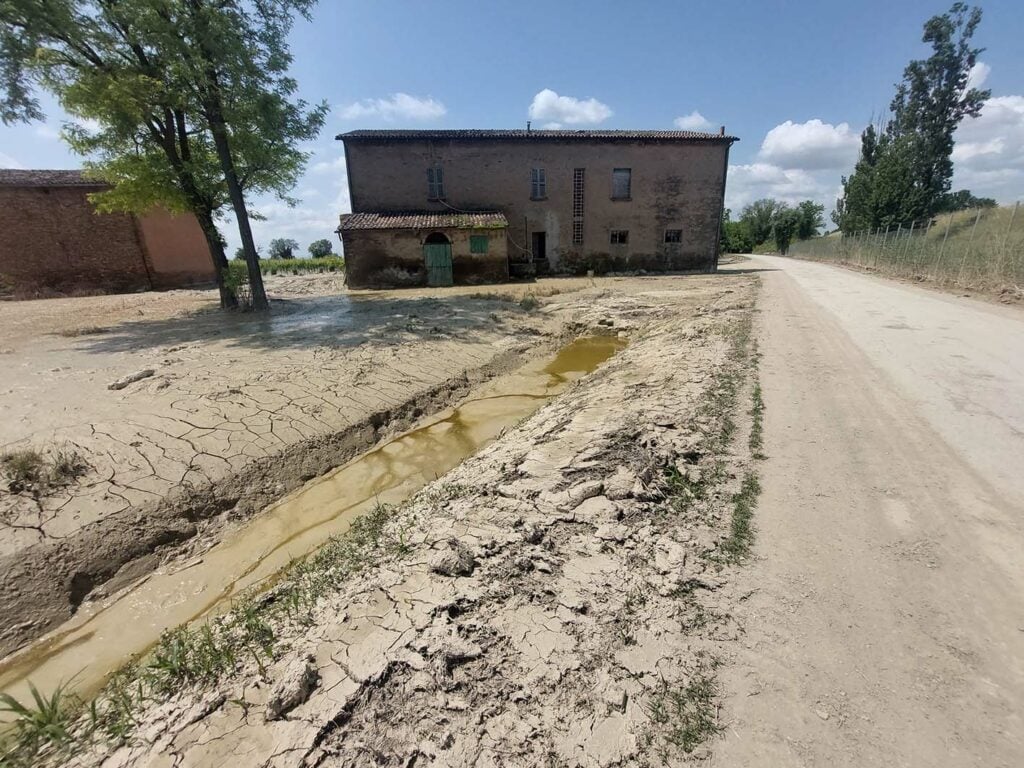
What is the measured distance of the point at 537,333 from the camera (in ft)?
37.9

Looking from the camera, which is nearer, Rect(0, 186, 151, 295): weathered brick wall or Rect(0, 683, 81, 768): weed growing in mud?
Rect(0, 683, 81, 768): weed growing in mud

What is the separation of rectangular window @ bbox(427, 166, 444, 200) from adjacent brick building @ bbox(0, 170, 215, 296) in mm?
12019

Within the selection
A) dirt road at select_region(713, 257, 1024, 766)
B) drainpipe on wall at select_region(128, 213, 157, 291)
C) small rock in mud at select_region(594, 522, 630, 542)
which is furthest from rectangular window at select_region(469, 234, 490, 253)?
small rock in mud at select_region(594, 522, 630, 542)

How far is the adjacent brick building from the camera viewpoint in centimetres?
1797

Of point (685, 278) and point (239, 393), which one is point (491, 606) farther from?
point (685, 278)

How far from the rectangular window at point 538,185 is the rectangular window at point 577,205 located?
1.57m

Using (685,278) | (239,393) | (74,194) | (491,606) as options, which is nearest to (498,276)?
(685,278)

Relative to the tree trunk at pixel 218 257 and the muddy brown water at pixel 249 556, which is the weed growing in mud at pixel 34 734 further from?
the tree trunk at pixel 218 257

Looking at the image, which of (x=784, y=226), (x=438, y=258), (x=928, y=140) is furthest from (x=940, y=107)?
(x=438, y=258)

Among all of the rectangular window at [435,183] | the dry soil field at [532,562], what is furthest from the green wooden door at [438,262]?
the dry soil field at [532,562]

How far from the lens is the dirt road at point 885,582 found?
5.86 feet

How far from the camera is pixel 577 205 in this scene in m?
23.8

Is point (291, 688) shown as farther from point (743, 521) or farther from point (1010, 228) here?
point (1010, 228)

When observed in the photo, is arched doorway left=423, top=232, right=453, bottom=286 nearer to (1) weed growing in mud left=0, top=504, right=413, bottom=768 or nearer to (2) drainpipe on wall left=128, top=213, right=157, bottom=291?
(2) drainpipe on wall left=128, top=213, right=157, bottom=291
